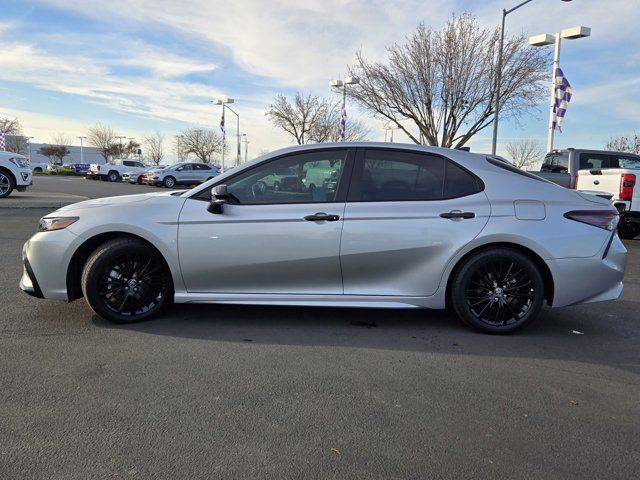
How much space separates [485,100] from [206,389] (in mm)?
24063

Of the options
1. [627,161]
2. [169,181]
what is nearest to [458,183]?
[627,161]

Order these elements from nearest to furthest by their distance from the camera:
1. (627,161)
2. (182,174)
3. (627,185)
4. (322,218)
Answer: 1. (322,218)
2. (627,185)
3. (627,161)
4. (182,174)

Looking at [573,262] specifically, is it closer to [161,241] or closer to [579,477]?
[579,477]

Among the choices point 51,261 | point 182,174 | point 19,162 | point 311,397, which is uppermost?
point 182,174

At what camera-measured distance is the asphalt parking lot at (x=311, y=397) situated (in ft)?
8.17

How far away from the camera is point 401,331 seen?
445cm

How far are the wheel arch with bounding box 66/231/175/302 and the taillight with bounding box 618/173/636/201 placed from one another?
30.0 feet

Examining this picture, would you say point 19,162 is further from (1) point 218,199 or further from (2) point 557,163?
(2) point 557,163

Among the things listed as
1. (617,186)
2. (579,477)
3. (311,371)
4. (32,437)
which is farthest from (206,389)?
(617,186)

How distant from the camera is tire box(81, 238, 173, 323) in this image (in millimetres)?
4305

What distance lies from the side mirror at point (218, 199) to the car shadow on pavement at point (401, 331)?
104 centimetres

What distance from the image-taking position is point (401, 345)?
4.11 m

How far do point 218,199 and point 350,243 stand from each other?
118 cm

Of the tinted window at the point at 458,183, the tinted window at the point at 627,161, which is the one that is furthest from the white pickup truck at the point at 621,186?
the tinted window at the point at 458,183
